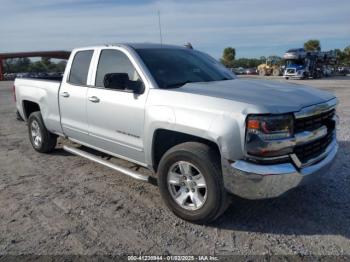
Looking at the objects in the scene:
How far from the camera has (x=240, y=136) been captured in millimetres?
3410

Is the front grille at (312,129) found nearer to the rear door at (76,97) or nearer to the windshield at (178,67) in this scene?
the windshield at (178,67)

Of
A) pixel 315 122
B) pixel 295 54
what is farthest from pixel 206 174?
A: pixel 295 54

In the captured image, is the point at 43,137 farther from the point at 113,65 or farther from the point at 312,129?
the point at 312,129

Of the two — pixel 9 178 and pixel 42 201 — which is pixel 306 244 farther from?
pixel 9 178

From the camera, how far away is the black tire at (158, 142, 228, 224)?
3619 mm

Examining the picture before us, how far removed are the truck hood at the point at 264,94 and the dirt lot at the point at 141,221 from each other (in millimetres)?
1241

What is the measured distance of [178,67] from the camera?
4.79 meters

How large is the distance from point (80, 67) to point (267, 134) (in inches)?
128

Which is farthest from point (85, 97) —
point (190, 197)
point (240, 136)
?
point (240, 136)

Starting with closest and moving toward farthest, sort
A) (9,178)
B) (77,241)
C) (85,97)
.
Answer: (77,241) → (85,97) → (9,178)

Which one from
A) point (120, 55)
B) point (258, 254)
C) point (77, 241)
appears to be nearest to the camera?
point (258, 254)

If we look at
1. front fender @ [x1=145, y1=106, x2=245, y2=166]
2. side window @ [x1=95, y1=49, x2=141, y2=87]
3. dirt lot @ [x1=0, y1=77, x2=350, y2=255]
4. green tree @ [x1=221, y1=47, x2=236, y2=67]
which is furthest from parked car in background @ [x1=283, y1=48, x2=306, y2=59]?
green tree @ [x1=221, y1=47, x2=236, y2=67]

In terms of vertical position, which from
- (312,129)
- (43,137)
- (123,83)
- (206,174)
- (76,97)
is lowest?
(43,137)

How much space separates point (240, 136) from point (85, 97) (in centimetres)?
259
